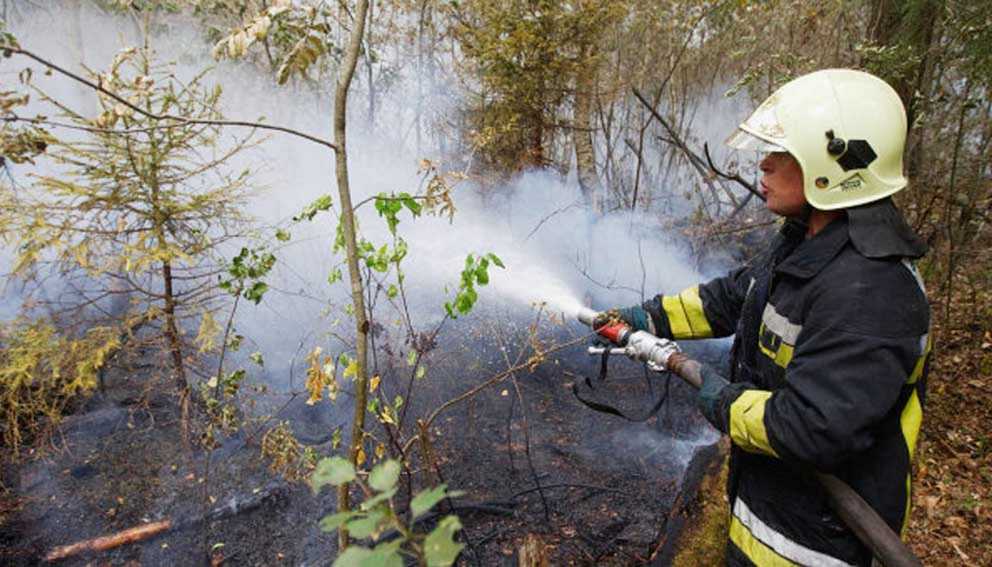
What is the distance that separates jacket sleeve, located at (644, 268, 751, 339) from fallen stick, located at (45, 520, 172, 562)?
15.1 ft

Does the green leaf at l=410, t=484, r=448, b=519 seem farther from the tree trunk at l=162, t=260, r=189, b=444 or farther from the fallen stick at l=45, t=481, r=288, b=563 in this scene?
the tree trunk at l=162, t=260, r=189, b=444

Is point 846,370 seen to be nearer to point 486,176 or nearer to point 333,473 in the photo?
point 333,473

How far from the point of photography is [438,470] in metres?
3.45

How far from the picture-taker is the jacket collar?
1.79 metres

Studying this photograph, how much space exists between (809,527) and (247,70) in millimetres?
17890

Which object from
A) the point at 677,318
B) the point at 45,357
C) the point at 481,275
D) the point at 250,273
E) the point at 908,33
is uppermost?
the point at 908,33

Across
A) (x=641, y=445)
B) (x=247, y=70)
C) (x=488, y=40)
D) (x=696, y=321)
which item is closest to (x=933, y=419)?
(x=641, y=445)

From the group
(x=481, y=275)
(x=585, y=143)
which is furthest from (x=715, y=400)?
(x=585, y=143)

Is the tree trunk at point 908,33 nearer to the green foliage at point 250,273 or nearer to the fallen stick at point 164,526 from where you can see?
the green foliage at point 250,273

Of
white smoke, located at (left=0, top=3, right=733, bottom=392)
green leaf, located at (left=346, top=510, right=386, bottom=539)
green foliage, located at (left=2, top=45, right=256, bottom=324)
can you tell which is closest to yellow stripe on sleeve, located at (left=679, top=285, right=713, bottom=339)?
green leaf, located at (left=346, top=510, right=386, bottom=539)

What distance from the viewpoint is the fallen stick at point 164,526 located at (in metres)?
4.36

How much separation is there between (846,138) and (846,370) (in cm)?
85

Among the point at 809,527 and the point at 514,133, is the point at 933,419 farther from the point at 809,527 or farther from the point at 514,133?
the point at 514,133

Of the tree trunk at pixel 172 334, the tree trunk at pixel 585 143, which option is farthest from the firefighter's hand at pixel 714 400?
the tree trunk at pixel 585 143
